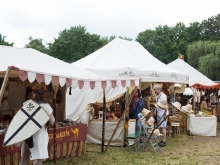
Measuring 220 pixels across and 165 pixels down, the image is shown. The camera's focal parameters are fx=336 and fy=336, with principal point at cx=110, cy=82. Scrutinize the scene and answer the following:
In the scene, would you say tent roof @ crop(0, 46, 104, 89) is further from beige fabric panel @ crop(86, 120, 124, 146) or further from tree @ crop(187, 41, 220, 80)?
tree @ crop(187, 41, 220, 80)

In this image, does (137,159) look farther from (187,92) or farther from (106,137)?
(187,92)

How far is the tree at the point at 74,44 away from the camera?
1497 inches

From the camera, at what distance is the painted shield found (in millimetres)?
4562

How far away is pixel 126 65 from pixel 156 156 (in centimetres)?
311

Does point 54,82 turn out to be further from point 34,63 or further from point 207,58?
point 207,58

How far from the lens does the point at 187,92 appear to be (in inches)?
481

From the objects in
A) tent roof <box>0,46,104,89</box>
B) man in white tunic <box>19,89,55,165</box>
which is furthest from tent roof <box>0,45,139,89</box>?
man in white tunic <box>19,89,55,165</box>

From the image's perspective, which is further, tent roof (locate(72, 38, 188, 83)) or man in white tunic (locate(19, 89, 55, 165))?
tent roof (locate(72, 38, 188, 83))

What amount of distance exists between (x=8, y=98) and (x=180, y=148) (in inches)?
184

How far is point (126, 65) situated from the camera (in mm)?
9727

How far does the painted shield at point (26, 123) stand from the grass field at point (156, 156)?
1.99 m

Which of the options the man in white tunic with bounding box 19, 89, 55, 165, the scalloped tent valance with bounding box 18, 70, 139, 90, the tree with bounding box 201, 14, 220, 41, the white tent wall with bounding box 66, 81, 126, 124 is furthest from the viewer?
the tree with bounding box 201, 14, 220, 41

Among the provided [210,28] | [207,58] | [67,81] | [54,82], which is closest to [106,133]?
[67,81]

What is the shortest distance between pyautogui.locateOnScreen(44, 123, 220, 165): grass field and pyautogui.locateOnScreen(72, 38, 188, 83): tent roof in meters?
2.06
